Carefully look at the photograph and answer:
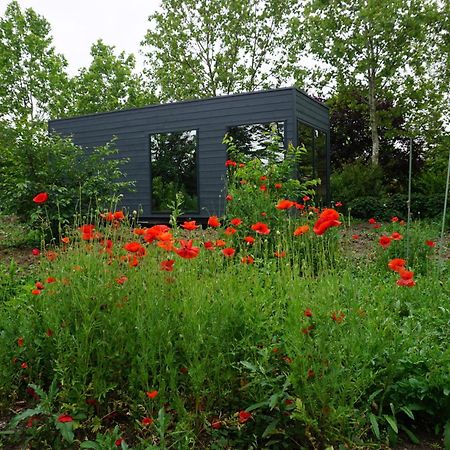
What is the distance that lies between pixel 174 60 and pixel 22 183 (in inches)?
531

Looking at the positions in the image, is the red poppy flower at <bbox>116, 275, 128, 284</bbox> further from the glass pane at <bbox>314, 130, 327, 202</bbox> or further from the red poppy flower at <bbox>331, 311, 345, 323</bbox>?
the glass pane at <bbox>314, 130, 327, 202</bbox>

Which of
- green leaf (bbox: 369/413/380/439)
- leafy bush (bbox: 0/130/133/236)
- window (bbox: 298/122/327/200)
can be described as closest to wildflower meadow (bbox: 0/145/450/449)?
green leaf (bbox: 369/413/380/439)

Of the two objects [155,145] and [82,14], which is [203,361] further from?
[82,14]

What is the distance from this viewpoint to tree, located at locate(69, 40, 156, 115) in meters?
22.3

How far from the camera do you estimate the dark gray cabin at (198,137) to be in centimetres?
839

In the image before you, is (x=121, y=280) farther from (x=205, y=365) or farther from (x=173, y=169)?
(x=173, y=169)

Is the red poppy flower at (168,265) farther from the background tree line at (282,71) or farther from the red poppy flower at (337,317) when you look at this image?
the background tree line at (282,71)

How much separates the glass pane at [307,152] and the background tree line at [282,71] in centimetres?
260

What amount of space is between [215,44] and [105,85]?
8037 mm

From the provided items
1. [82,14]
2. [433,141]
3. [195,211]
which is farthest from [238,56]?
[195,211]

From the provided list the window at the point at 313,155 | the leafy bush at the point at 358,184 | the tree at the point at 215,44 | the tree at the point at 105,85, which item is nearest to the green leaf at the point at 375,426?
the window at the point at 313,155

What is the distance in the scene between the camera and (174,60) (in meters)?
17.7

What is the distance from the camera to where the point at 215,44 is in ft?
58.0

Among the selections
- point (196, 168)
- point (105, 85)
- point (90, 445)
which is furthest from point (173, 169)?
point (105, 85)
